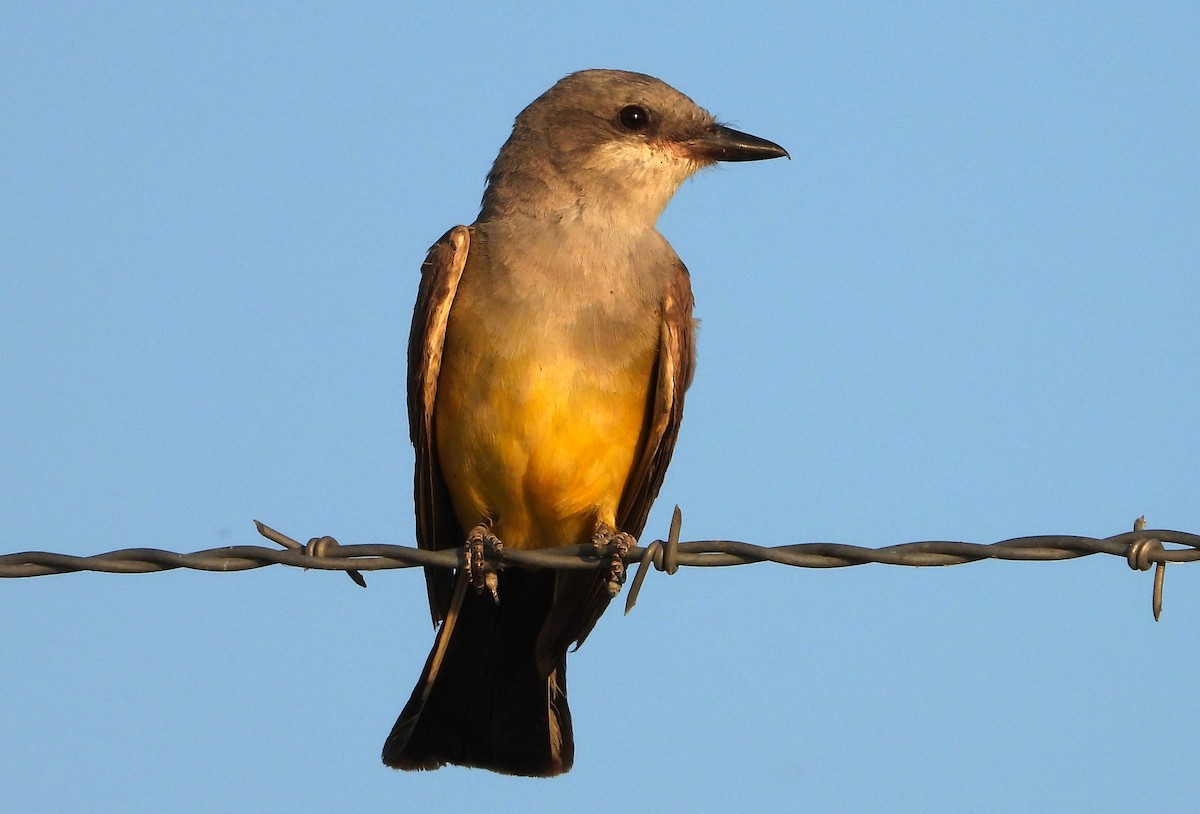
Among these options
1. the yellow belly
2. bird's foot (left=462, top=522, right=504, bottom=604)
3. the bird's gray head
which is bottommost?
bird's foot (left=462, top=522, right=504, bottom=604)

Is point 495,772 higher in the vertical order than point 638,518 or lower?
lower

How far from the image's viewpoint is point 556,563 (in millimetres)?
4973

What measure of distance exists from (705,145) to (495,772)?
2.89 metres

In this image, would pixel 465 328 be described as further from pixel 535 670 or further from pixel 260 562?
pixel 260 562

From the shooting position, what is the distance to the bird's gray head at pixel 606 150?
677 cm

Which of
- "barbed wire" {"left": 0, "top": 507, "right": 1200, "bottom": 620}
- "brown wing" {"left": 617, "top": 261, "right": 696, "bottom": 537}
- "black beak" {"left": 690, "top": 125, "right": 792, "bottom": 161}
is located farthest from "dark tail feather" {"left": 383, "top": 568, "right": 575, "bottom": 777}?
"black beak" {"left": 690, "top": 125, "right": 792, "bottom": 161}

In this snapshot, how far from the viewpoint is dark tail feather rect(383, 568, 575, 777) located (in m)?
6.29

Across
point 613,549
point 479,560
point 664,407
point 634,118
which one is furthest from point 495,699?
point 634,118

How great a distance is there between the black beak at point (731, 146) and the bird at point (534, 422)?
41 centimetres

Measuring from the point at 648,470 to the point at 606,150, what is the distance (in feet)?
4.71

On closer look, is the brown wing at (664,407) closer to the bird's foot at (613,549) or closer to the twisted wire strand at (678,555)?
the bird's foot at (613,549)

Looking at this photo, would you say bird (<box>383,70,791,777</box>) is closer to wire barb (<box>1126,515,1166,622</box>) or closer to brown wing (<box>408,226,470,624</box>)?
brown wing (<box>408,226,470,624</box>)

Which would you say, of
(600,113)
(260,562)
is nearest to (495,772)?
(260,562)

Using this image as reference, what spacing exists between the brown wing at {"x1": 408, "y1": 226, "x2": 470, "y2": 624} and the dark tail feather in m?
0.22
